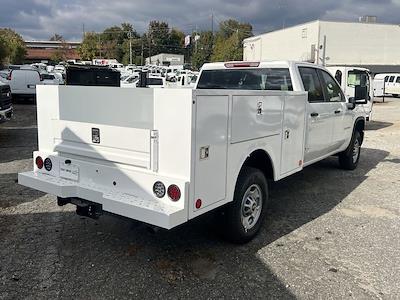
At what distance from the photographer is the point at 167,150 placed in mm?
3668

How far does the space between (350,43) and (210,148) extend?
201ft

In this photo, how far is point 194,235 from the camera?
193 inches

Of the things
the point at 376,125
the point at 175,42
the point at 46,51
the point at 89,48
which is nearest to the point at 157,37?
the point at 175,42

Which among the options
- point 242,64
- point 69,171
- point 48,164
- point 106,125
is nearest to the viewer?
point 106,125

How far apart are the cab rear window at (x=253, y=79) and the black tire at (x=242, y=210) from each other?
5.78 ft

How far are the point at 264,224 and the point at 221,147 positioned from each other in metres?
1.84

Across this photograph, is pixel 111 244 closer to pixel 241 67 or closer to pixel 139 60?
pixel 241 67

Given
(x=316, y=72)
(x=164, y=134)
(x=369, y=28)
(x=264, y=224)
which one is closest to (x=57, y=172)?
(x=164, y=134)

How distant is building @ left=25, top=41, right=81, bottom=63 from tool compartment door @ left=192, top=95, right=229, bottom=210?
115 meters

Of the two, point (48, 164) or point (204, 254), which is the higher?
point (48, 164)

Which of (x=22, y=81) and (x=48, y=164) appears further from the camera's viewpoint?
(x=22, y=81)

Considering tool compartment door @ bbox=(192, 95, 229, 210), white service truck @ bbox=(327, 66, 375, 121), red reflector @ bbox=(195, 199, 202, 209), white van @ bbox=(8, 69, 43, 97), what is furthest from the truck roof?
white van @ bbox=(8, 69, 43, 97)

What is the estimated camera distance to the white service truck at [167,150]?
11.8 feet

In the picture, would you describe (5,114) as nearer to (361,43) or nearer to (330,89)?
(330,89)
